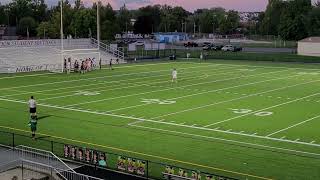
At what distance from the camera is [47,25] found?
9162 cm

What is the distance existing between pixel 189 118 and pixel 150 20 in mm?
137269

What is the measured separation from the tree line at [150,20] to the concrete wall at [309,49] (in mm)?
16380

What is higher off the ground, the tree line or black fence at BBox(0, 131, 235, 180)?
the tree line

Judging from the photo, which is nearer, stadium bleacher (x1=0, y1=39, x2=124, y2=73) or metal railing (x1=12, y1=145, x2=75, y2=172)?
metal railing (x1=12, y1=145, x2=75, y2=172)

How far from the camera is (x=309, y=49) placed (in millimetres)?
75000

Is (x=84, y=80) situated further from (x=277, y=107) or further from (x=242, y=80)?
(x=277, y=107)

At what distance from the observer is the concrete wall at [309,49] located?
244 ft

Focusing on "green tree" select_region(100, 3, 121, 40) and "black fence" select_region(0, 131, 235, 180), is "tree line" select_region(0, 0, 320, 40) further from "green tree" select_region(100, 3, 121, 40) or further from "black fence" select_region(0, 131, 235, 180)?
"black fence" select_region(0, 131, 235, 180)

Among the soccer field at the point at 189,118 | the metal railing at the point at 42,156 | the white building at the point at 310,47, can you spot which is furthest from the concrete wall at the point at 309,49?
the metal railing at the point at 42,156

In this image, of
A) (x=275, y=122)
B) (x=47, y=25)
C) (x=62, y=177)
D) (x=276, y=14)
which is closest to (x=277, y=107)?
(x=275, y=122)

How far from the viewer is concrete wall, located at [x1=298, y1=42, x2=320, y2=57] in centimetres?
7425

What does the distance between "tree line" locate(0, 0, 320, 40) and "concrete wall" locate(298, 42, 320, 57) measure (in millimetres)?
16380

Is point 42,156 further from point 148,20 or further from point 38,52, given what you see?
point 148,20

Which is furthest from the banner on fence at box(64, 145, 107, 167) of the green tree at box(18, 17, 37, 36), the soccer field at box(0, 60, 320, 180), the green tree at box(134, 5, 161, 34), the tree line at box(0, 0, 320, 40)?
the green tree at box(134, 5, 161, 34)
